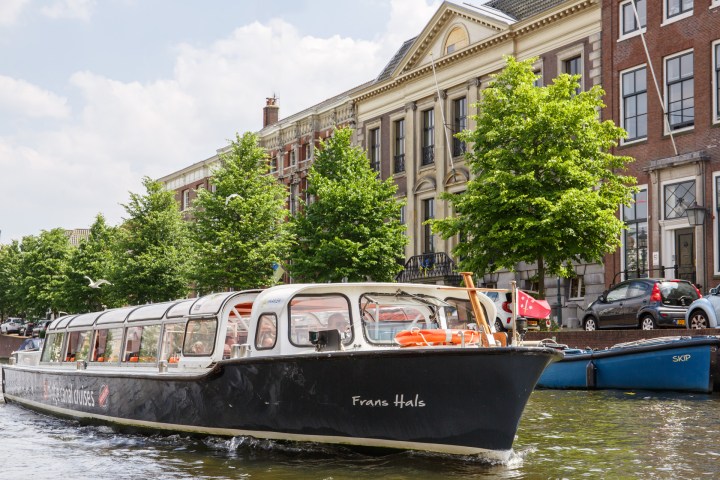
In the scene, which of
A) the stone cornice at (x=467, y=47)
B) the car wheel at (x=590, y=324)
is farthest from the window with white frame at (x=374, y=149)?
the car wheel at (x=590, y=324)

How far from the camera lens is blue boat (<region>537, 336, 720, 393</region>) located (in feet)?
65.7

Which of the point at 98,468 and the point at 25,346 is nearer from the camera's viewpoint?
the point at 98,468

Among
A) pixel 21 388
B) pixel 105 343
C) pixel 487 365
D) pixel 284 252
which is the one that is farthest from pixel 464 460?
pixel 284 252

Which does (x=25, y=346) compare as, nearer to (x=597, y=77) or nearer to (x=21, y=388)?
(x=21, y=388)

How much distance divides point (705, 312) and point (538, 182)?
22.8 ft

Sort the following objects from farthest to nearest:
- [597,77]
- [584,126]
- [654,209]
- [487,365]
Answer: [597,77] → [654,209] → [584,126] → [487,365]

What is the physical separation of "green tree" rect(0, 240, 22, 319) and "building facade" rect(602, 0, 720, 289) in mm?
49054

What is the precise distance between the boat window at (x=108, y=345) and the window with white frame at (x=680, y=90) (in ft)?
67.8

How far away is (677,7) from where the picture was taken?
32.0 m

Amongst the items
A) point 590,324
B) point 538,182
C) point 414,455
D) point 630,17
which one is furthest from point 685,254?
point 414,455

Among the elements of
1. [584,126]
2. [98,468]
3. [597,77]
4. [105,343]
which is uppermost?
[597,77]

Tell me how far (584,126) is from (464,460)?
19.3 metres

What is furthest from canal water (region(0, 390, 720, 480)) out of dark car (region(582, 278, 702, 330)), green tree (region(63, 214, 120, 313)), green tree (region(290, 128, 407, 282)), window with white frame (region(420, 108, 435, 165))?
green tree (region(63, 214, 120, 313))

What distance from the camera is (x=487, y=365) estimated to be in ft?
36.2
